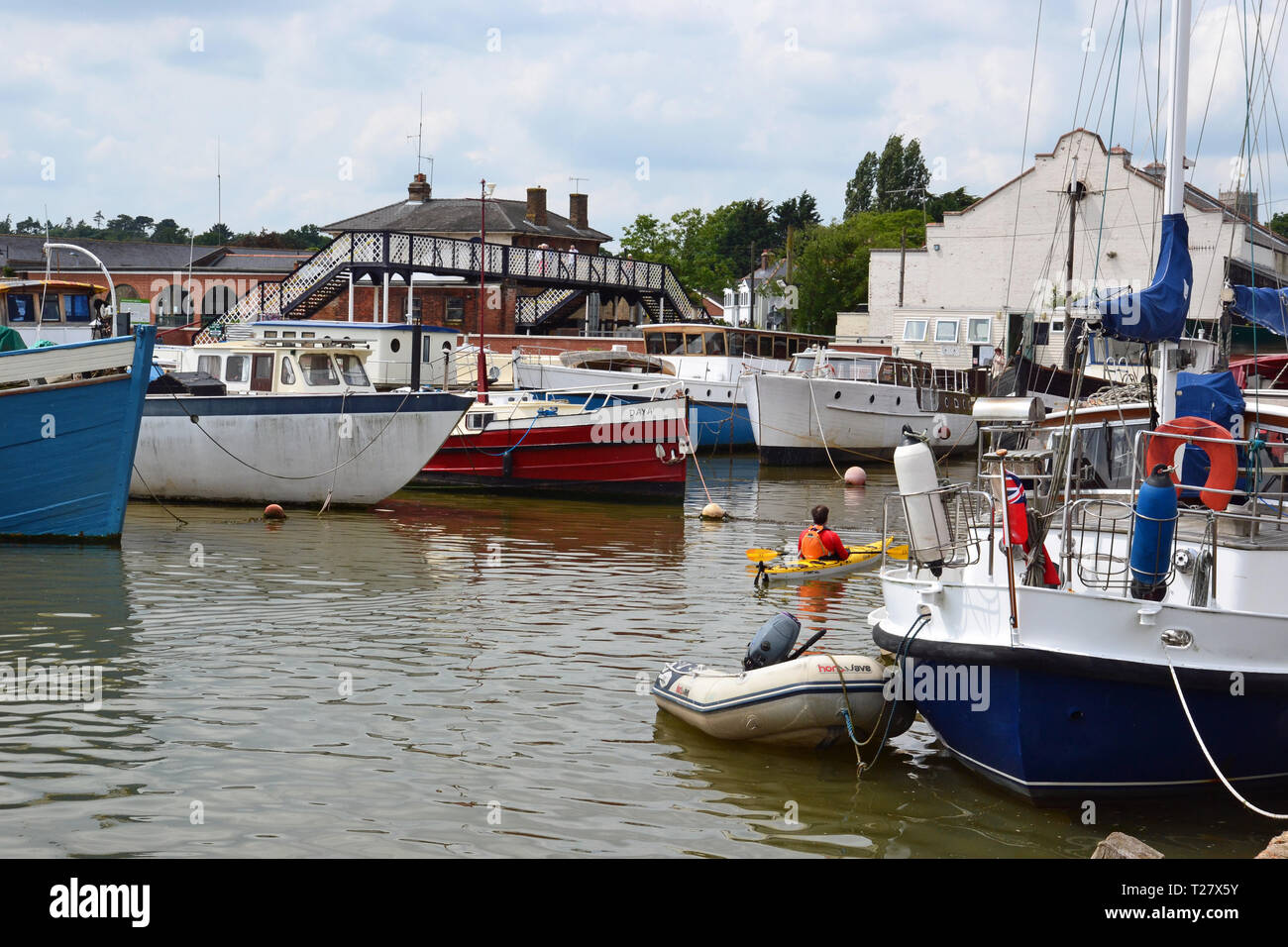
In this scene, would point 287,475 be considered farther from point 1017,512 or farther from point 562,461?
Result: point 1017,512

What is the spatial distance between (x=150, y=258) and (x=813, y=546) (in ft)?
201

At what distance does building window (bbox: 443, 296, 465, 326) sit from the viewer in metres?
54.8

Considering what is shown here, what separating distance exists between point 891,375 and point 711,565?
21273mm

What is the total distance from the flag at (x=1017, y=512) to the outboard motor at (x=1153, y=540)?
71 cm

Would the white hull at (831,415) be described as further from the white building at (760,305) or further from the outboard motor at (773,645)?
the white building at (760,305)

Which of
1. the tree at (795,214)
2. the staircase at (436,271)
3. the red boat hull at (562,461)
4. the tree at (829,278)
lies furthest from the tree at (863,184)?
the red boat hull at (562,461)

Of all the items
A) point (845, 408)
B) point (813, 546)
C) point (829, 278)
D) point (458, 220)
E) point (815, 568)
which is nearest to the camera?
point (815, 568)

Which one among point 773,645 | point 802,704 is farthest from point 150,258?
point 802,704

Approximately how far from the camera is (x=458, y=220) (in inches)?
2537

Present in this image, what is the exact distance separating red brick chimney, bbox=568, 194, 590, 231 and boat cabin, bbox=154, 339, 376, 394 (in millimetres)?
47042

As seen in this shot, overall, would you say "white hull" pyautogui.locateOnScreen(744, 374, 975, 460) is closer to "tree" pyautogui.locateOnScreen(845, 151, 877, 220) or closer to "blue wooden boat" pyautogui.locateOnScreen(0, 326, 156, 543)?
"blue wooden boat" pyautogui.locateOnScreen(0, 326, 156, 543)

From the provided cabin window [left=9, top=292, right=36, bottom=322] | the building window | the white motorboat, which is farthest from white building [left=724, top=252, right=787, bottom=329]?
cabin window [left=9, top=292, right=36, bottom=322]
